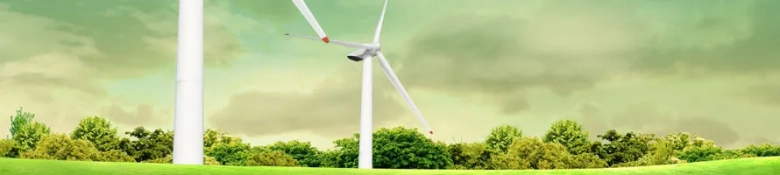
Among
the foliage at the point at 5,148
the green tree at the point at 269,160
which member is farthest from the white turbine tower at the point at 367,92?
the foliage at the point at 5,148

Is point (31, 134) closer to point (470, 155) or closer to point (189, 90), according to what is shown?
point (470, 155)

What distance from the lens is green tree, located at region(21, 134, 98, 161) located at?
59.3 m

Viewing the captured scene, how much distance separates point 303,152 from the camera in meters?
70.3

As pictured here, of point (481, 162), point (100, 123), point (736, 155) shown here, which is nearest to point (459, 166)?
point (481, 162)

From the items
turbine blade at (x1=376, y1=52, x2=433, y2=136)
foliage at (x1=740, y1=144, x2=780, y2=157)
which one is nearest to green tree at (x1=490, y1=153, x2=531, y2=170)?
turbine blade at (x1=376, y1=52, x2=433, y2=136)

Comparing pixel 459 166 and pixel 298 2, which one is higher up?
pixel 298 2

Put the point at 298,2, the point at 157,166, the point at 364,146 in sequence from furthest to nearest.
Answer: the point at 364,146 < the point at 298,2 < the point at 157,166

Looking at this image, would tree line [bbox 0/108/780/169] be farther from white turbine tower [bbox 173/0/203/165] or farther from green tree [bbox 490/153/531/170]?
white turbine tower [bbox 173/0/203/165]

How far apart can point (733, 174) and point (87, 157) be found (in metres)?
46.5

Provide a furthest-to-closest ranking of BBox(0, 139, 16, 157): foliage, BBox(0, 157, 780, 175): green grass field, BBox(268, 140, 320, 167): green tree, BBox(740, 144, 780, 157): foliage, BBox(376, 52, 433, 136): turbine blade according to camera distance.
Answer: BBox(740, 144, 780, 157): foliage < BBox(268, 140, 320, 167): green tree < BBox(0, 139, 16, 157): foliage < BBox(376, 52, 433, 136): turbine blade < BBox(0, 157, 780, 175): green grass field

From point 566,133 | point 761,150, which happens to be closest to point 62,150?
point 566,133

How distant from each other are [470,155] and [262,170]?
4532 centimetres

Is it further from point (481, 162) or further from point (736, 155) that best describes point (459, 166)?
point (736, 155)

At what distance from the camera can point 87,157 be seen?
193ft
